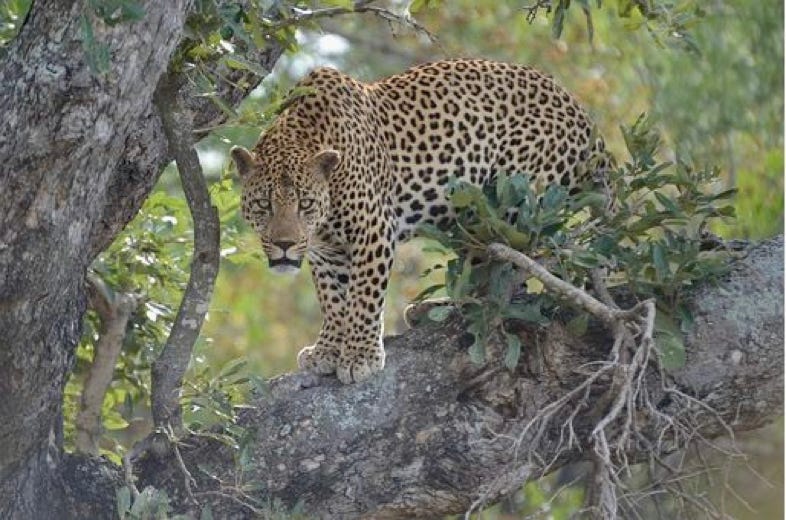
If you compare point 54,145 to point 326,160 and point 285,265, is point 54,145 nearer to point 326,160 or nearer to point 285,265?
point 285,265

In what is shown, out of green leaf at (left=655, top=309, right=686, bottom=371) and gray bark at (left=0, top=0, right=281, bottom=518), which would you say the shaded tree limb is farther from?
green leaf at (left=655, top=309, right=686, bottom=371)

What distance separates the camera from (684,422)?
7.67 m

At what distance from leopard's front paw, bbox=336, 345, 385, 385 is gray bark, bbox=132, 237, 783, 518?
0.26ft

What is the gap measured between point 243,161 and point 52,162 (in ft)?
7.02

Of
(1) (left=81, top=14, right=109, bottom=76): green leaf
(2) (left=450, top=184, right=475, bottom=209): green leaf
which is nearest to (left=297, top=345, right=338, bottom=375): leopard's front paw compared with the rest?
(2) (left=450, top=184, right=475, bottom=209): green leaf

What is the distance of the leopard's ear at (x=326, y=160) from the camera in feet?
27.2

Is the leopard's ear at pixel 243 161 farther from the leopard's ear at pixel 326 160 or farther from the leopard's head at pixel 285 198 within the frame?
the leopard's ear at pixel 326 160

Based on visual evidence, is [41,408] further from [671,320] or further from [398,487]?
[671,320]

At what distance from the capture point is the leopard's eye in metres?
8.30

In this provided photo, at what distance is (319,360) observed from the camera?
8.42m

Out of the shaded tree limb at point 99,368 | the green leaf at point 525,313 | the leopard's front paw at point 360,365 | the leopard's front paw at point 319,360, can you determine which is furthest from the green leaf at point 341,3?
the shaded tree limb at point 99,368

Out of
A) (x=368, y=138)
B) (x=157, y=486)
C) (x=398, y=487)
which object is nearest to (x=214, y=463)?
(x=157, y=486)

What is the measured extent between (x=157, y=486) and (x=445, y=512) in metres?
1.18

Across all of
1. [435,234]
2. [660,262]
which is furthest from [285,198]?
[660,262]
